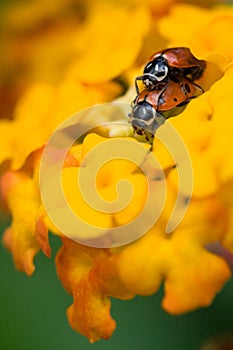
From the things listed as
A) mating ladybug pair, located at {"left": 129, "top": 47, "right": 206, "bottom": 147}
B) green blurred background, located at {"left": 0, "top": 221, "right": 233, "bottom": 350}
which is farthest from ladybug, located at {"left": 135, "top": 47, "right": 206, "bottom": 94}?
green blurred background, located at {"left": 0, "top": 221, "right": 233, "bottom": 350}

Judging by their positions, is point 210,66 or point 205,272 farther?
point 210,66

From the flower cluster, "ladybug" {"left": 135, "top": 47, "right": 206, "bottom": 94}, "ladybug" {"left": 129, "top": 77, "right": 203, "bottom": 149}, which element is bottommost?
the flower cluster

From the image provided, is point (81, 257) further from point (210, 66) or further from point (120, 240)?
point (210, 66)

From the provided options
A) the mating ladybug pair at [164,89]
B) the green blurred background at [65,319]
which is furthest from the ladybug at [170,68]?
the green blurred background at [65,319]

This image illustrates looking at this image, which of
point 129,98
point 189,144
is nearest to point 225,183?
point 189,144

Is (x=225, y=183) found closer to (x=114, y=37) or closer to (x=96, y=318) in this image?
(x=96, y=318)

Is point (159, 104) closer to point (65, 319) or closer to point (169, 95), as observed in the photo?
point (169, 95)

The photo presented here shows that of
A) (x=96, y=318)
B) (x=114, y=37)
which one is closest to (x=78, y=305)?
(x=96, y=318)

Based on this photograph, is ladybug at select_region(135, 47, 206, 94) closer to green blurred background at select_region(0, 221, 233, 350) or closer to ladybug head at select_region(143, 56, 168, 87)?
ladybug head at select_region(143, 56, 168, 87)

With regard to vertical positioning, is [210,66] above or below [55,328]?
above
